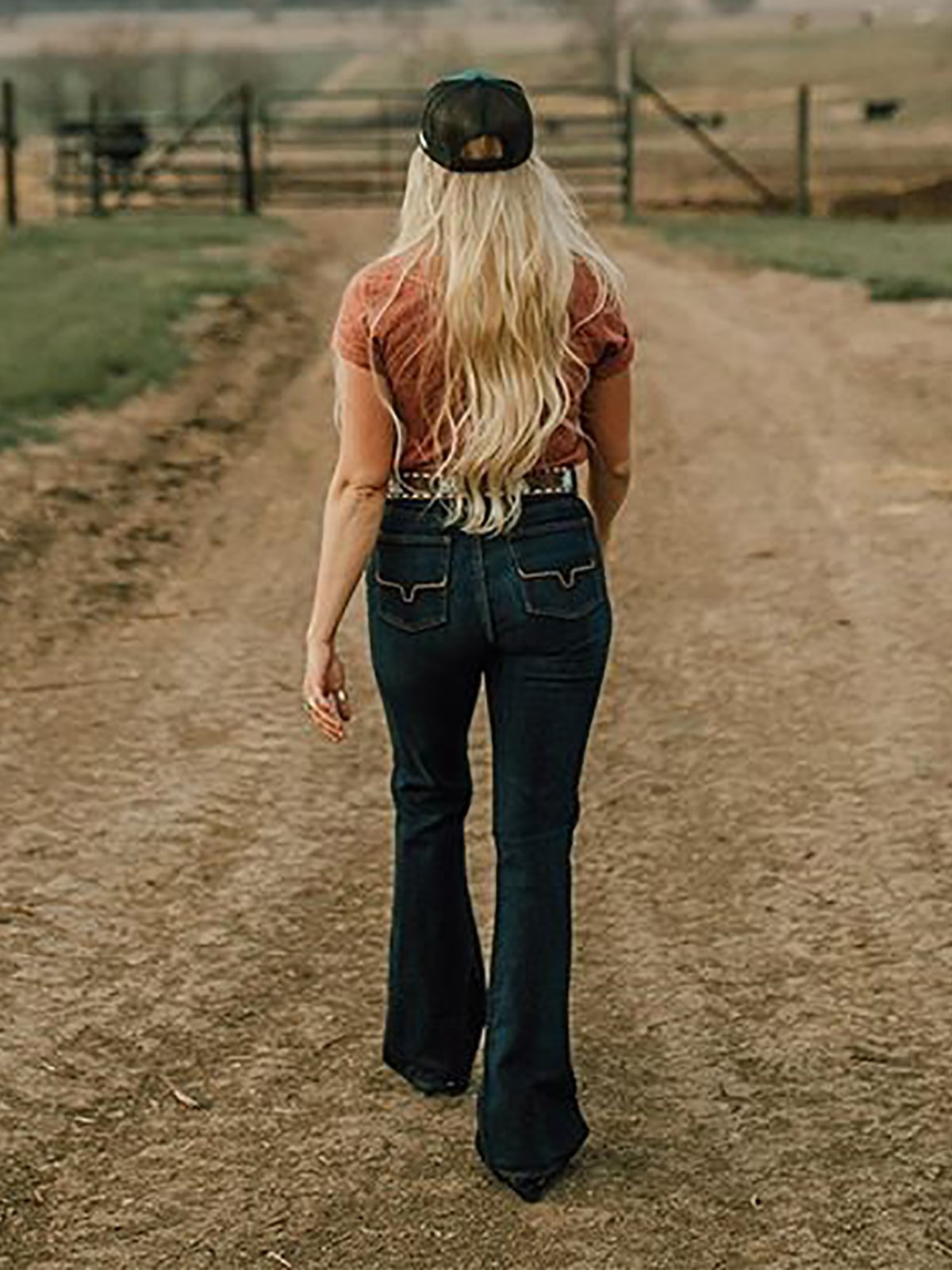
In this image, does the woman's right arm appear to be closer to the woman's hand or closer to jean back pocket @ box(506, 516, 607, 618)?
jean back pocket @ box(506, 516, 607, 618)

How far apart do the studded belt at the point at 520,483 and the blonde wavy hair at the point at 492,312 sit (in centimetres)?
2

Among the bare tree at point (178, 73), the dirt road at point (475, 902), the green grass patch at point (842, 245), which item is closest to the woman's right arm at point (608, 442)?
the dirt road at point (475, 902)

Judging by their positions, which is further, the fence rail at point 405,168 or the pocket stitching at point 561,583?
the fence rail at point 405,168

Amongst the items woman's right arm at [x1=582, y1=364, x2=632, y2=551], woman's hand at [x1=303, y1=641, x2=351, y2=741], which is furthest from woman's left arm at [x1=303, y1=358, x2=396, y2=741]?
woman's right arm at [x1=582, y1=364, x2=632, y2=551]

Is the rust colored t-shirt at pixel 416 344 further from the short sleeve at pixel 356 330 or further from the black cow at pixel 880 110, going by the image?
the black cow at pixel 880 110

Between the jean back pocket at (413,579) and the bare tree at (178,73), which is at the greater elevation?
the jean back pocket at (413,579)

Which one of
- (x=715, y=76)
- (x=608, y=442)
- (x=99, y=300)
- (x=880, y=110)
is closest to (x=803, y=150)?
(x=99, y=300)

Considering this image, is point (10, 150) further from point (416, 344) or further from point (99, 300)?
point (416, 344)

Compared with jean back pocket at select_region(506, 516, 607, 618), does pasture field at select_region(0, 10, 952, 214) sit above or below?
below

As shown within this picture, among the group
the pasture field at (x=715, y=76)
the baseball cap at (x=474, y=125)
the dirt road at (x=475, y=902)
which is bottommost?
the pasture field at (x=715, y=76)

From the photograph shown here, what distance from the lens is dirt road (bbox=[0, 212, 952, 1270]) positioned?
4.60 meters

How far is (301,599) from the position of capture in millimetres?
9711

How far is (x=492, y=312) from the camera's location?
430cm

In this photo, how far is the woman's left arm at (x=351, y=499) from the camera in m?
4.40
